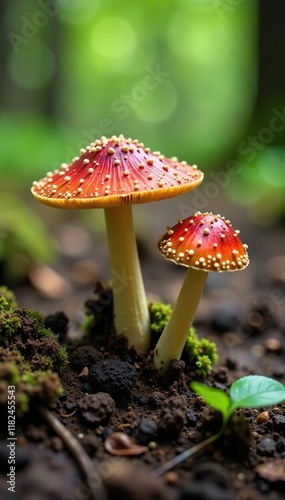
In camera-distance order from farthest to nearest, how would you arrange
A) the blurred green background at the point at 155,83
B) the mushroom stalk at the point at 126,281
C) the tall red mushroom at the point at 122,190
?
1. the blurred green background at the point at 155,83
2. the mushroom stalk at the point at 126,281
3. the tall red mushroom at the point at 122,190

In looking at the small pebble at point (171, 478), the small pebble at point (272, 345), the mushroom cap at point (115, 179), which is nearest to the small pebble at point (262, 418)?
the small pebble at point (171, 478)

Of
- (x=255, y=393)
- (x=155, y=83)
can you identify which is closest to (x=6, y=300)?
(x=255, y=393)

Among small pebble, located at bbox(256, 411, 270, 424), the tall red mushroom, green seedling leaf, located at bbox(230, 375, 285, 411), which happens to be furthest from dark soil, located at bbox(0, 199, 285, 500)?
the tall red mushroom

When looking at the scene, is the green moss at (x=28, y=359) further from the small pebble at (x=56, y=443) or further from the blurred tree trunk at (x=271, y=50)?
the blurred tree trunk at (x=271, y=50)

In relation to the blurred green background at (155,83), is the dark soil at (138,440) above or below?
below

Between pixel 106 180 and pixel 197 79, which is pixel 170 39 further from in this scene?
pixel 106 180

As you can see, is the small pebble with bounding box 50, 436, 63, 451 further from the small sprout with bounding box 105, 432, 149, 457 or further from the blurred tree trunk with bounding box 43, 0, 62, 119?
the blurred tree trunk with bounding box 43, 0, 62, 119

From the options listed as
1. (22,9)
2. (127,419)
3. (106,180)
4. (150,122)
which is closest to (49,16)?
(22,9)

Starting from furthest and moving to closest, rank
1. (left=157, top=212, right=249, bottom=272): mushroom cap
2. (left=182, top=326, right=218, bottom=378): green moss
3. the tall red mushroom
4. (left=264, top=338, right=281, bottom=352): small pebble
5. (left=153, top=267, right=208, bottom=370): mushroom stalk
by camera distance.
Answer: (left=264, top=338, right=281, bottom=352): small pebble → (left=182, top=326, right=218, bottom=378): green moss → (left=153, top=267, right=208, bottom=370): mushroom stalk → the tall red mushroom → (left=157, top=212, right=249, bottom=272): mushroom cap
